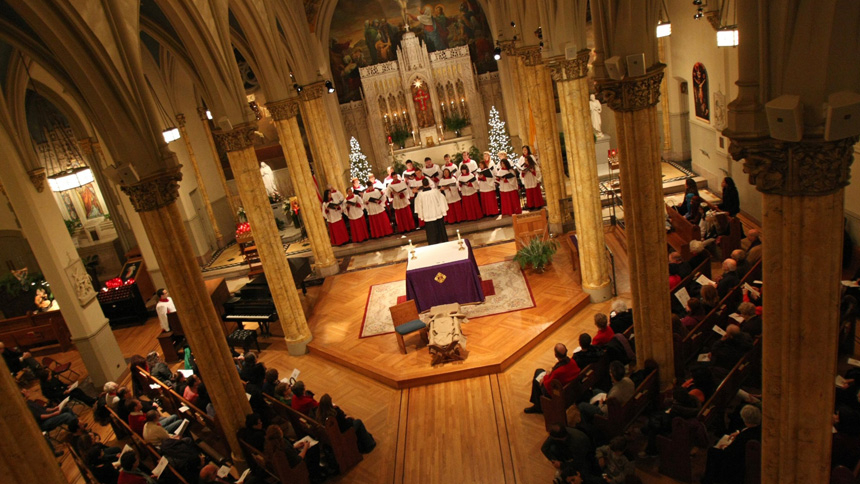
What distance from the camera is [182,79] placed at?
18.1 m

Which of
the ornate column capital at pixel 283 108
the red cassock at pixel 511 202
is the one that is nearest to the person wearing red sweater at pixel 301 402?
the ornate column capital at pixel 283 108

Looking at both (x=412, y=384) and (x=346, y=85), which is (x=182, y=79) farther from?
(x=412, y=384)

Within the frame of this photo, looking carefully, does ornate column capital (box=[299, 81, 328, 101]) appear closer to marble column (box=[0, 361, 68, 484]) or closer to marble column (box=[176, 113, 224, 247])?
marble column (box=[176, 113, 224, 247])

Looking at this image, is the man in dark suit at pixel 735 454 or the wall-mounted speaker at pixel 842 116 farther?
the man in dark suit at pixel 735 454

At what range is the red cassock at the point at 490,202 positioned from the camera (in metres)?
16.0

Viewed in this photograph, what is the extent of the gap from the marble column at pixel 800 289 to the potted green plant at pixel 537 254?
25.2 ft

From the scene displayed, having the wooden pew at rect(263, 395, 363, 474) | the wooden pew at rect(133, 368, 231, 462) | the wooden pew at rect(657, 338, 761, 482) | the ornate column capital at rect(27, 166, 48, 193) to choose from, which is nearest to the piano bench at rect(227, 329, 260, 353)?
the wooden pew at rect(133, 368, 231, 462)

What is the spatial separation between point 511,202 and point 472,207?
106 cm

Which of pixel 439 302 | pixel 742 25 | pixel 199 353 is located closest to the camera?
pixel 742 25

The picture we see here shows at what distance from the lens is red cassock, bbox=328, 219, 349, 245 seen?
16422 mm

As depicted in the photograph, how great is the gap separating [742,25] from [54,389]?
39.5 feet

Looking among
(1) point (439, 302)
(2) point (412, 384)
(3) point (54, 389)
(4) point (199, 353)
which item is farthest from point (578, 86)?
(3) point (54, 389)

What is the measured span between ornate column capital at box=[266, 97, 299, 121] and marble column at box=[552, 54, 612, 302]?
573cm

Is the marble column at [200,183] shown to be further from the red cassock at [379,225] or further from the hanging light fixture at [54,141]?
the red cassock at [379,225]
